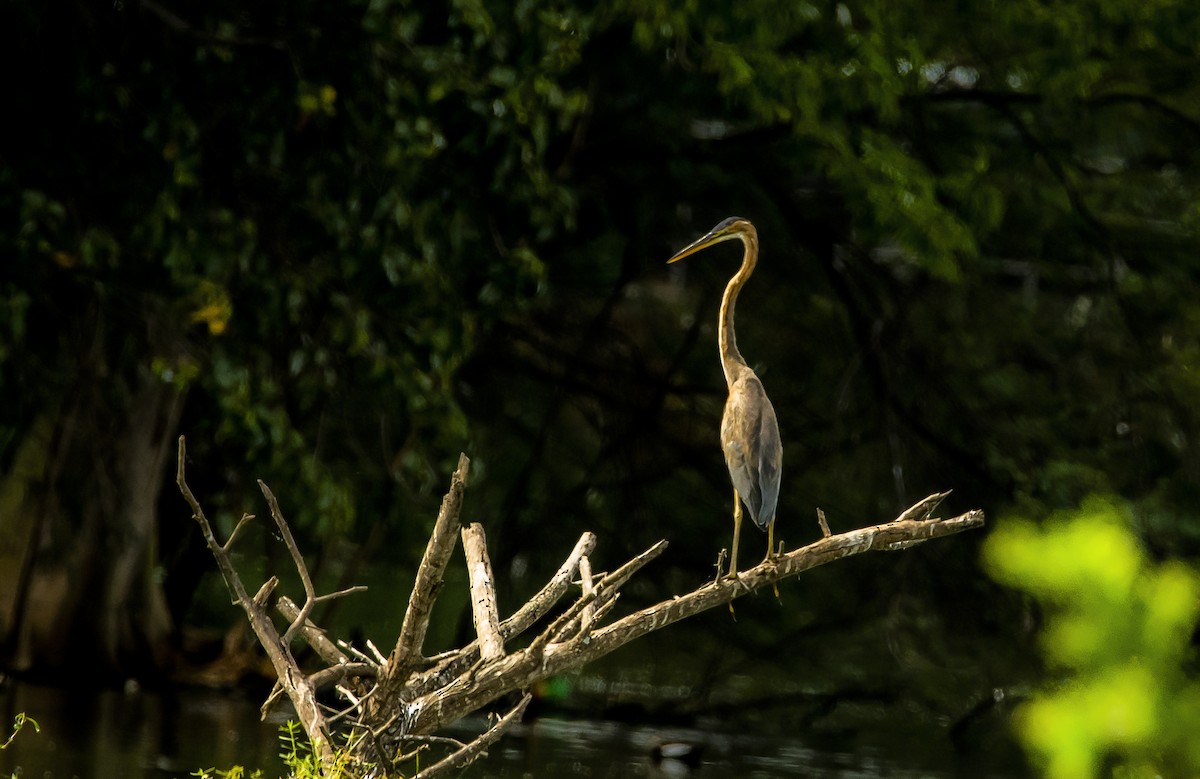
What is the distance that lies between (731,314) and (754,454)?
0.42 meters

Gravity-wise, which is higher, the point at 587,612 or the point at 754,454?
the point at 587,612

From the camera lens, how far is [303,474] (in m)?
8.37

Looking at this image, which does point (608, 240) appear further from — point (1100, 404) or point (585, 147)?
point (1100, 404)

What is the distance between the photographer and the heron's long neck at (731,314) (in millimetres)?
5395

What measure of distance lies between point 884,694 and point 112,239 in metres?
7.28

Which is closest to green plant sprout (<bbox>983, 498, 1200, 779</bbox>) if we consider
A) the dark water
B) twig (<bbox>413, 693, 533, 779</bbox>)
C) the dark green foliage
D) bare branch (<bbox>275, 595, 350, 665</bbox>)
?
twig (<bbox>413, 693, 533, 779</bbox>)

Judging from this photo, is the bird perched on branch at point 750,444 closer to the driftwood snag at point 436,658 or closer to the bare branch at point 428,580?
the driftwood snag at point 436,658

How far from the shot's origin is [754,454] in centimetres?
538

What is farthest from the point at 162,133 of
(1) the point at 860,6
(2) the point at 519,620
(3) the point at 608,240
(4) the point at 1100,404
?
(4) the point at 1100,404

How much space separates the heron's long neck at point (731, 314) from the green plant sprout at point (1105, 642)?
354cm

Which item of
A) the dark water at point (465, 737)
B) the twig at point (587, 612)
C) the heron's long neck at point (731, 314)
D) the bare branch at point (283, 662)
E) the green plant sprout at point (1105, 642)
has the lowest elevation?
the dark water at point (465, 737)

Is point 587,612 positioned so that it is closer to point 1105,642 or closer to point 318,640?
point 318,640

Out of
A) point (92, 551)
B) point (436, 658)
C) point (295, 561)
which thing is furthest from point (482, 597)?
point (92, 551)

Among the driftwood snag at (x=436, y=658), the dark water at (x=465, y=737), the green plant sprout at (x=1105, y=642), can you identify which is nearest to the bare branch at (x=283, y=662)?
the driftwood snag at (x=436, y=658)
